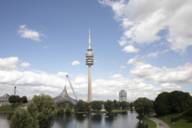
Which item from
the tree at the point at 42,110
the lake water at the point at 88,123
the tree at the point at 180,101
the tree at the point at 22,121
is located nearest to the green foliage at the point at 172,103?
the tree at the point at 180,101

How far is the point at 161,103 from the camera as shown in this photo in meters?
149

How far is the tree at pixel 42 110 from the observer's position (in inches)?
2621

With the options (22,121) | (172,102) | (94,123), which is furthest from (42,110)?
(172,102)

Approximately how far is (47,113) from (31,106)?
4.48 meters

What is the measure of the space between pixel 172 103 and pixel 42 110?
93499 millimetres

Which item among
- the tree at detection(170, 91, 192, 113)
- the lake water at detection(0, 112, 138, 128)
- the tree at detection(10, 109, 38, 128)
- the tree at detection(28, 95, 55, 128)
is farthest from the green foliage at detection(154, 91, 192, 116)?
the tree at detection(10, 109, 38, 128)

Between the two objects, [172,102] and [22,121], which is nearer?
[22,121]

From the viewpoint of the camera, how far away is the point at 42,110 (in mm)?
70812

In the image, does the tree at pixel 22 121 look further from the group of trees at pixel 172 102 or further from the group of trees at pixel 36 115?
the group of trees at pixel 172 102

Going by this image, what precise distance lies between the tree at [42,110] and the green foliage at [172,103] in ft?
287

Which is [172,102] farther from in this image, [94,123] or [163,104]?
[94,123]

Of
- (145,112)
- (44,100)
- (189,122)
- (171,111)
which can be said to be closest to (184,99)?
(171,111)

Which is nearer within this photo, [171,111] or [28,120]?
[28,120]

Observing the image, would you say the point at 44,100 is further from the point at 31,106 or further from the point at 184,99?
the point at 184,99
